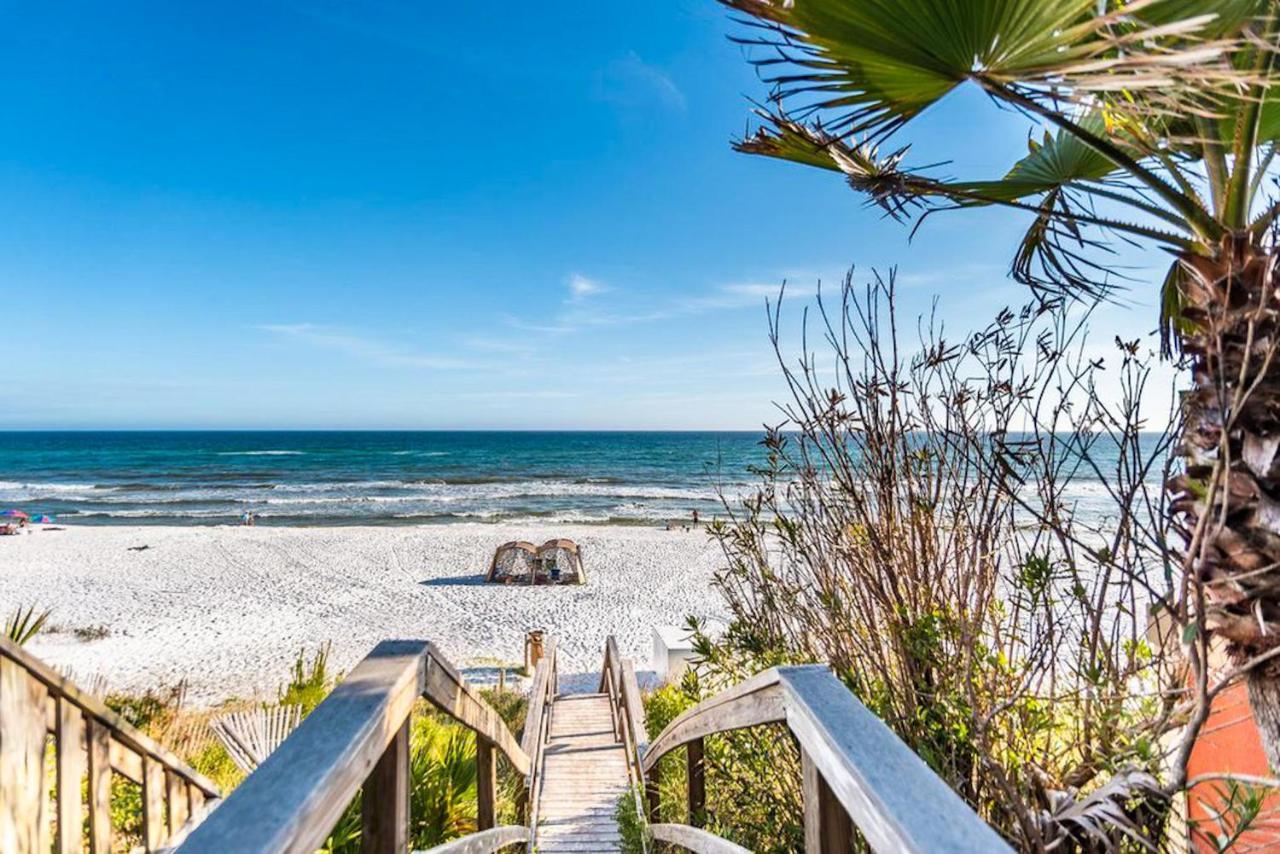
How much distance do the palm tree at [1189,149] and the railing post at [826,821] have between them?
3.25 ft

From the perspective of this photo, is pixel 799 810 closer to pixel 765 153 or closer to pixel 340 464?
pixel 765 153

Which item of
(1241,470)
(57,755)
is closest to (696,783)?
(1241,470)

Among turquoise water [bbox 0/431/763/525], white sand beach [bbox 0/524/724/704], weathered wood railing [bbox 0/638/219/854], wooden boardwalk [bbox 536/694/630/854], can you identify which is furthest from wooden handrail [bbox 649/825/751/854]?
turquoise water [bbox 0/431/763/525]

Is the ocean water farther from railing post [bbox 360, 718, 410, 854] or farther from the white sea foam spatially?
railing post [bbox 360, 718, 410, 854]

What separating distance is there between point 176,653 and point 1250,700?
47.6 feet

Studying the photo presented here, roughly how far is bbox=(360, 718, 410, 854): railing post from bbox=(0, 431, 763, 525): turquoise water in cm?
1478

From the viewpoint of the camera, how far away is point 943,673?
1900mm

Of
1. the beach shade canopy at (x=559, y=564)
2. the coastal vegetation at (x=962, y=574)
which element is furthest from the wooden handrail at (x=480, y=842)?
the beach shade canopy at (x=559, y=564)

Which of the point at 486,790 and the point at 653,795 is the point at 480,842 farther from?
the point at 653,795

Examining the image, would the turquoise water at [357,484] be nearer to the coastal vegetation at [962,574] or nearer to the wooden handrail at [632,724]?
the wooden handrail at [632,724]

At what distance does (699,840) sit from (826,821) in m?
1.02

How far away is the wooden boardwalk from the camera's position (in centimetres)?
391

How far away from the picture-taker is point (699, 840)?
1.72 metres

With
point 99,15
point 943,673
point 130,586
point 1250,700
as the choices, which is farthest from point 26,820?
point 99,15
